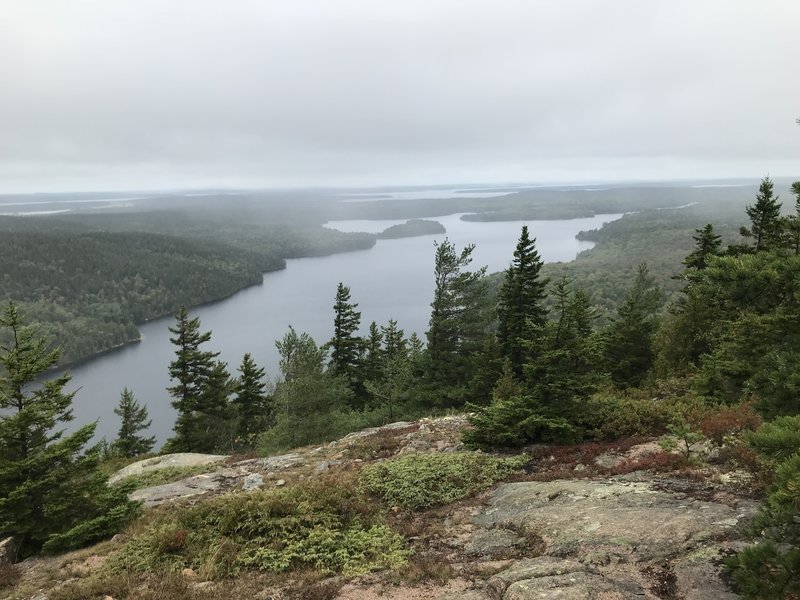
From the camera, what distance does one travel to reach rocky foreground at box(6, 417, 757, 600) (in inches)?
249

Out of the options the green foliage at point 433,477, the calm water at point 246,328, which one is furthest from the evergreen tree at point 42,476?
the calm water at point 246,328

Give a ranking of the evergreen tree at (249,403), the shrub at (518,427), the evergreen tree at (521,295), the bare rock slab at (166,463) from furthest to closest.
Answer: the evergreen tree at (249,403) → the evergreen tree at (521,295) → the bare rock slab at (166,463) → the shrub at (518,427)

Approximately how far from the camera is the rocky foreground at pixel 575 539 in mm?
6312

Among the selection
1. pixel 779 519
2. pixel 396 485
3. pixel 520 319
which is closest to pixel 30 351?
pixel 396 485

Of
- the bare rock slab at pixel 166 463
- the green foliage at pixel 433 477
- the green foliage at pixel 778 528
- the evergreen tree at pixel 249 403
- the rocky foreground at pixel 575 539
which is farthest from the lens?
the evergreen tree at pixel 249 403

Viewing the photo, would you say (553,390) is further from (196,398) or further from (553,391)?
(196,398)

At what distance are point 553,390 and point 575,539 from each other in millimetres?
5246

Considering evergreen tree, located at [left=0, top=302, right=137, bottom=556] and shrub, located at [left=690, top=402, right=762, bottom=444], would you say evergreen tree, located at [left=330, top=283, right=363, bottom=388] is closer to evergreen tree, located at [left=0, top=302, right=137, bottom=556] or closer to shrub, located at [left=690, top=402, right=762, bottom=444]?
evergreen tree, located at [left=0, top=302, right=137, bottom=556]

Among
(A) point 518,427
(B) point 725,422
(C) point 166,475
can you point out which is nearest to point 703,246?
(B) point 725,422

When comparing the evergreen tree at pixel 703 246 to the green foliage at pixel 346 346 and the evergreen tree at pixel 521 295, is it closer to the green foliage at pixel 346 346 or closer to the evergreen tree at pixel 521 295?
the evergreen tree at pixel 521 295

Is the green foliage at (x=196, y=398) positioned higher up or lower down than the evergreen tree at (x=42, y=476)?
lower down

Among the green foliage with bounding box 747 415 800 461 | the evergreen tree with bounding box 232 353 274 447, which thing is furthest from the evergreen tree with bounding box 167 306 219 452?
the green foliage with bounding box 747 415 800 461

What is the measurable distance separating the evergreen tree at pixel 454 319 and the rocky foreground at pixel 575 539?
18883 millimetres

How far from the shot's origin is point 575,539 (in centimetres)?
764
